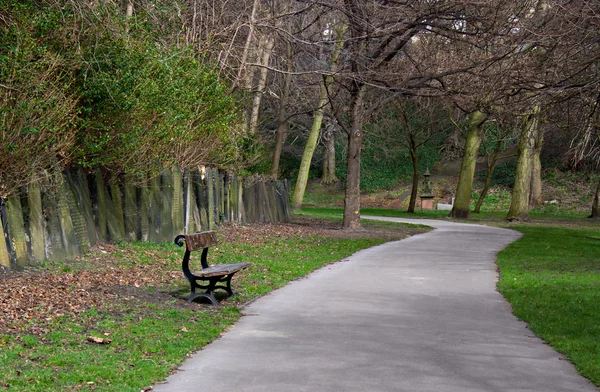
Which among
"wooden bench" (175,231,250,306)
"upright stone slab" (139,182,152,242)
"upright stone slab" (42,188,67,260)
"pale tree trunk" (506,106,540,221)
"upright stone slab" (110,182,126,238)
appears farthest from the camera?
"pale tree trunk" (506,106,540,221)

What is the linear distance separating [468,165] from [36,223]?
28.5m

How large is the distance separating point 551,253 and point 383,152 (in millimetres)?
35644

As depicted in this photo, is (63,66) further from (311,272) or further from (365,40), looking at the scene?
(365,40)

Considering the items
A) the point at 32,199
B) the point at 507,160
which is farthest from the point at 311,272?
the point at 507,160

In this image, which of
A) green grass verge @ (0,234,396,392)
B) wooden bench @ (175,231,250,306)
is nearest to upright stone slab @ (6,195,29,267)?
green grass verge @ (0,234,396,392)

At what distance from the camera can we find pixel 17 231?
1181 cm

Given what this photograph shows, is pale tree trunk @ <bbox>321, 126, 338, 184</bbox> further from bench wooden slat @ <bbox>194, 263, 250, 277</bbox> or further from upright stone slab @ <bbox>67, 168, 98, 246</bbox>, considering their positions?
bench wooden slat @ <bbox>194, 263, 250, 277</bbox>

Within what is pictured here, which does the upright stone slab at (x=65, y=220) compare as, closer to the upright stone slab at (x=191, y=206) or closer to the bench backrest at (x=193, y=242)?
the bench backrest at (x=193, y=242)

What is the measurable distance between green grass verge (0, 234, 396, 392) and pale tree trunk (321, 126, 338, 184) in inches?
1558

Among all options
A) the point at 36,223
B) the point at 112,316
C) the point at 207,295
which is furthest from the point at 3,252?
the point at 207,295

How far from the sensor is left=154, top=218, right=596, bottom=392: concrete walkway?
22.7 feet

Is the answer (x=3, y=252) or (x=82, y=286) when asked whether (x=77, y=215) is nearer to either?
(x=3, y=252)

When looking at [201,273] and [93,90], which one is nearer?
[201,273]

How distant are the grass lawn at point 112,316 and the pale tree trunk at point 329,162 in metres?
36.3
